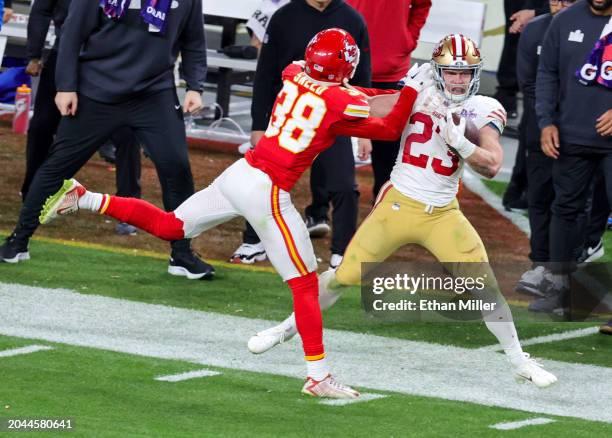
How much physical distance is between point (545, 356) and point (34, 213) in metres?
3.00

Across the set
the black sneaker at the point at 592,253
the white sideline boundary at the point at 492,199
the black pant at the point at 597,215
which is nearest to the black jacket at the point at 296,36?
the black pant at the point at 597,215

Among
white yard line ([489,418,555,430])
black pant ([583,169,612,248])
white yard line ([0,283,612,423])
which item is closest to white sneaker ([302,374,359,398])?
white yard line ([0,283,612,423])

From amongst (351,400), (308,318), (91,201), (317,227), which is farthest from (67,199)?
(317,227)

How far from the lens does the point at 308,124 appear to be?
6.24m

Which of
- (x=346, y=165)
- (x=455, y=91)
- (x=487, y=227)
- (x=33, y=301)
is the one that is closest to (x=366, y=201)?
(x=487, y=227)

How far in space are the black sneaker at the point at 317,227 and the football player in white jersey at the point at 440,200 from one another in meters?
3.39

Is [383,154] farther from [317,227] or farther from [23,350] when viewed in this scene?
[23,350]

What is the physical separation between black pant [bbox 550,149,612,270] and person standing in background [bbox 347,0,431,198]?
159 centimetres

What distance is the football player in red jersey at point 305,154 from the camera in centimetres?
617

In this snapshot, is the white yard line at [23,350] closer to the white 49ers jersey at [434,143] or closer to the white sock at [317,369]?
the white sock at [317,369]

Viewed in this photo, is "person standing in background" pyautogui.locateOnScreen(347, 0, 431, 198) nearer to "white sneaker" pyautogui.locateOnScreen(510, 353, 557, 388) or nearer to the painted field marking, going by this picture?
"white sneaker" pyautogui.locateOnScreen(510, 353, 557, 388)

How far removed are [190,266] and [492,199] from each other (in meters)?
4.10

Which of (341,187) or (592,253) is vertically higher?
(341,187)

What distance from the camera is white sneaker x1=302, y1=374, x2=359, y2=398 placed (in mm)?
6133
